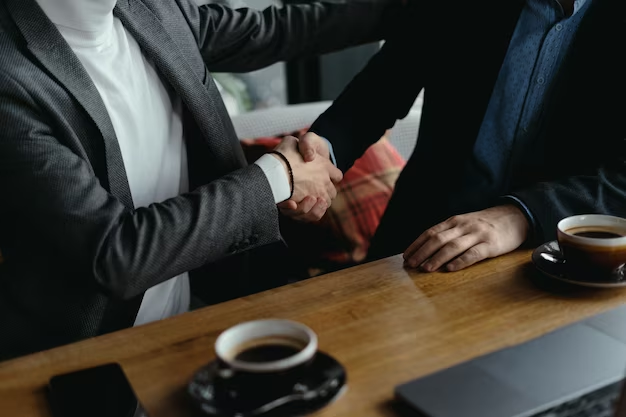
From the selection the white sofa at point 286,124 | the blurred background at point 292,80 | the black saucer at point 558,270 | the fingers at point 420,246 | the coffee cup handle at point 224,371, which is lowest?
the blurred background at point 292,80

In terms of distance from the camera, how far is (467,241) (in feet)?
3.98

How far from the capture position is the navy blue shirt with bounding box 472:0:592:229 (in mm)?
1393

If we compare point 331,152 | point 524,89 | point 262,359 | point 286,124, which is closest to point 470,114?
point 524,89

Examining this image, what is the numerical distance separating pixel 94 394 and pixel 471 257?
2.05 ft

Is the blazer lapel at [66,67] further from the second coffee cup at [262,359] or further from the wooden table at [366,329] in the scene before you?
the second coffee cup at [262,359]

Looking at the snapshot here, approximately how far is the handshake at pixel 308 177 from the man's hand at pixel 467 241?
26 cm

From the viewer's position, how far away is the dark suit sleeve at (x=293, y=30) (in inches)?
68.7

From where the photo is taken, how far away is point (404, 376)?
2.88 feet

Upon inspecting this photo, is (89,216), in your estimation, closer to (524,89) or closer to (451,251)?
(451,251)

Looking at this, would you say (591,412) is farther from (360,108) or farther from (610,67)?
(360,108)

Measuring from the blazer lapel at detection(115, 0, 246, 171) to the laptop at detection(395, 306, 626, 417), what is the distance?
797 millimetres

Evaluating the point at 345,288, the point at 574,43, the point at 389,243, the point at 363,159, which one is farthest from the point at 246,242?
the point at 363,159

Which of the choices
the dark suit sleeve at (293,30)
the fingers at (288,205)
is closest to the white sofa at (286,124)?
the dark suit sleeve at (293,30)

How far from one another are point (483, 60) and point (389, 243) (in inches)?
18.3
